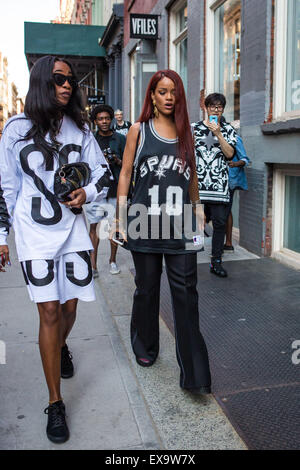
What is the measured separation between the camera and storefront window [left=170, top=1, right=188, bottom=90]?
10.5 metres

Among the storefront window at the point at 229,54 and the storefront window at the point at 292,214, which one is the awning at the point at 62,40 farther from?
the storefront window at the point at 292,214

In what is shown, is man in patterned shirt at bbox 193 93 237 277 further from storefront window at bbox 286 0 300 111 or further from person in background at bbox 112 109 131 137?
person in background at bbox 112 109 131 137

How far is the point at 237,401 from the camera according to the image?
3.05 metres

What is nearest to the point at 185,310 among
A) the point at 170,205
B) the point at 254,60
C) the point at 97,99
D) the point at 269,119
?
the point at 170,205

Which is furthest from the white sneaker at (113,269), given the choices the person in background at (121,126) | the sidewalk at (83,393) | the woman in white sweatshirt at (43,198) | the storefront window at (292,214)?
the woman in white sweatshirt at (43,198)

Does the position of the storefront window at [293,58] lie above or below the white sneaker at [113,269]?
above

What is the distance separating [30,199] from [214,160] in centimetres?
318

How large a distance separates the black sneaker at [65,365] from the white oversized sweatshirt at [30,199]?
0.90 meters

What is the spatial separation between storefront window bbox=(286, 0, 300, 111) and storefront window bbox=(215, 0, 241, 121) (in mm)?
1735

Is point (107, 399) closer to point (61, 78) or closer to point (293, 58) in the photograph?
point (61, 78)

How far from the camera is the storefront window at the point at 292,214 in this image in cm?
612

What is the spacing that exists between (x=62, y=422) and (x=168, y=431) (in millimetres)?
Result: 572

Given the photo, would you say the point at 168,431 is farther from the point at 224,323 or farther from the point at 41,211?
the point at 224,323

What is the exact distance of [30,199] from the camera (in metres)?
2.81
